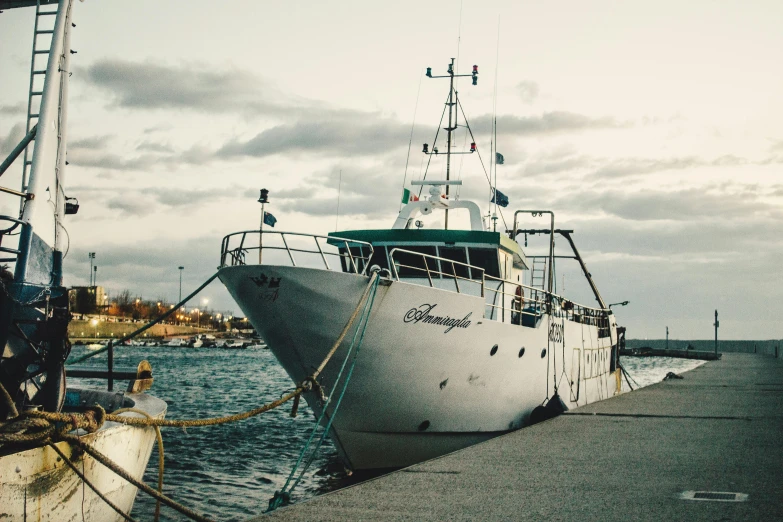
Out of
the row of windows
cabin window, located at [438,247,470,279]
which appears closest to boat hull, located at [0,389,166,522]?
the row of windows

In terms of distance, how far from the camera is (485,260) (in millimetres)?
15438

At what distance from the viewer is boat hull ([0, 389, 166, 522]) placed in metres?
6.74

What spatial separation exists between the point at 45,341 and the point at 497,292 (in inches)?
351

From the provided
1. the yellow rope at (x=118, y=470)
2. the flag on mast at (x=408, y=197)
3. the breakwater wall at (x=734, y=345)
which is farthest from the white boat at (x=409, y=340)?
the breakwater wall at (x=734, y=345)

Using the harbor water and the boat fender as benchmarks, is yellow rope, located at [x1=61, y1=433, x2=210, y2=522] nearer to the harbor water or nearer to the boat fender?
the harbor water

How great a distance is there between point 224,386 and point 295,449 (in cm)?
2785

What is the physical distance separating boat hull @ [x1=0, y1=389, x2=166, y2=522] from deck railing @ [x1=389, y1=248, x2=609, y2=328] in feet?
17.9

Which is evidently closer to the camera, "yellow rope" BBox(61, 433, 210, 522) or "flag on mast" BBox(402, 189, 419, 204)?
"yellow rope" BBox(61, 433, 210, 522)

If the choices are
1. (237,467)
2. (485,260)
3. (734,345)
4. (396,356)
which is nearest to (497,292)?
(485,260)

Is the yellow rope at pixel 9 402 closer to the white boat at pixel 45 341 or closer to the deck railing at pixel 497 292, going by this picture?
the white boat at pixel 45 341

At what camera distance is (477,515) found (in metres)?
6.33

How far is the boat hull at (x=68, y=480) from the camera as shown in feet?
22.1

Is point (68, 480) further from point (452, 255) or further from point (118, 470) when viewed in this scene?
point (452, 255)

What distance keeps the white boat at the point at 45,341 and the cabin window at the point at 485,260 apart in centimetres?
761
